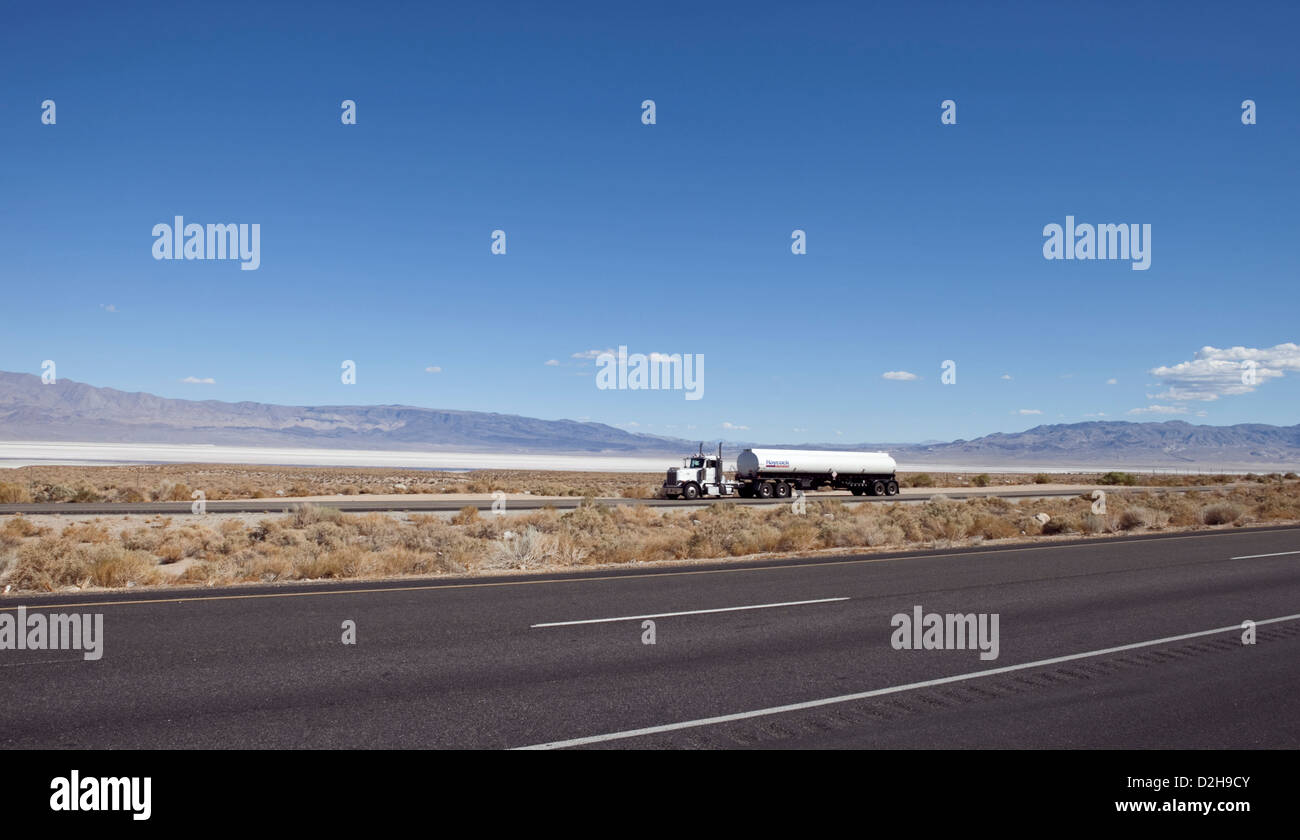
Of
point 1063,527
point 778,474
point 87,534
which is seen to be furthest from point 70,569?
point 778,474

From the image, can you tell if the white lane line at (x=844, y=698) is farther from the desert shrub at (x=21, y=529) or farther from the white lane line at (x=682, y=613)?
the desert shrub at (x=21, y=529)

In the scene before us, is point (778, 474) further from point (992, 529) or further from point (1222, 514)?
point (992, 529)

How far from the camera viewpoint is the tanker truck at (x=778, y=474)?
1829 inches

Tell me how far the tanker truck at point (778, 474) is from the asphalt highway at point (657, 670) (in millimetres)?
32307

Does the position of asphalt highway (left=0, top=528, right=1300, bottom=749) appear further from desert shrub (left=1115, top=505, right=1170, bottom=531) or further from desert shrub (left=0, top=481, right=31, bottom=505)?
desert shrub (left=0, top=481, right=31, bottom=505)

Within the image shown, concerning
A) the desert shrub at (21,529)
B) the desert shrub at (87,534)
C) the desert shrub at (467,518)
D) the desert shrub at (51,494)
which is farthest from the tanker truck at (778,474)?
the desert shrub at (51,494)

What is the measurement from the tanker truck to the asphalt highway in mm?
32307

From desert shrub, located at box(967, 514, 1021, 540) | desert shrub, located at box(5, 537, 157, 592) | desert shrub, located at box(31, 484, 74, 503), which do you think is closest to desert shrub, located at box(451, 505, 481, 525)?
desert shrub, located at box(5, 537, 157, 592)

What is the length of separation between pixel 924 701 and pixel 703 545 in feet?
44.7

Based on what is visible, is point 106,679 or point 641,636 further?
point 641,636

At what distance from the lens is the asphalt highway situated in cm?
645
